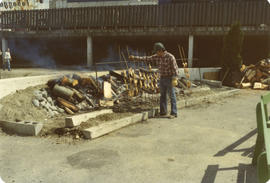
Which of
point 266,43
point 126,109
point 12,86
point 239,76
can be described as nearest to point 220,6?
point 266,43

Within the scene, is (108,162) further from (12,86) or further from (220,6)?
(220,6)

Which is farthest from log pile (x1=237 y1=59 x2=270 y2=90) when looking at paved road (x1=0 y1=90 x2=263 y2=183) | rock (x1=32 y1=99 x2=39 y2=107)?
rock (x1=32 y1=99 x2=39 y2=107)

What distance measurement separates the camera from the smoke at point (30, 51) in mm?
26203

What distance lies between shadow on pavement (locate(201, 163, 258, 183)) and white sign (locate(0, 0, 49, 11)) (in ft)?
101

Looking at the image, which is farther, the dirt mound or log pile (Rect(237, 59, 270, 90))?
log pile (Rect(237, 59, 270, 90))

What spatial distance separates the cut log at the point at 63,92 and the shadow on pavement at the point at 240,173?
5898 mm

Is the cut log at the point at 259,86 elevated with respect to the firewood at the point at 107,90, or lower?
lower

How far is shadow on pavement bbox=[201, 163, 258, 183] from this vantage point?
4.14 meters

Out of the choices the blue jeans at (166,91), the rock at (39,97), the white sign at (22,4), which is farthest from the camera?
the white sign at (22,4)

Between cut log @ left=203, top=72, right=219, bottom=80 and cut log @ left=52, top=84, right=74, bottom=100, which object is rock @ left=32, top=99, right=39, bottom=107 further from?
cut log @ left=203, top=72, right=219, bottom=80

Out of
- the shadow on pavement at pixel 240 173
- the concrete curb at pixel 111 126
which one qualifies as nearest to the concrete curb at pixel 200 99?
the concrete curb at pixel 111 126

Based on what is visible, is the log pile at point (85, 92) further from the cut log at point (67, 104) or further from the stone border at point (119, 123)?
the stone border at point (119, 123)

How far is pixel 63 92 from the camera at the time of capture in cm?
921

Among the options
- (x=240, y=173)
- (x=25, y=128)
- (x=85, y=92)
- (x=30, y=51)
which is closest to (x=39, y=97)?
(x=85, y=92)
